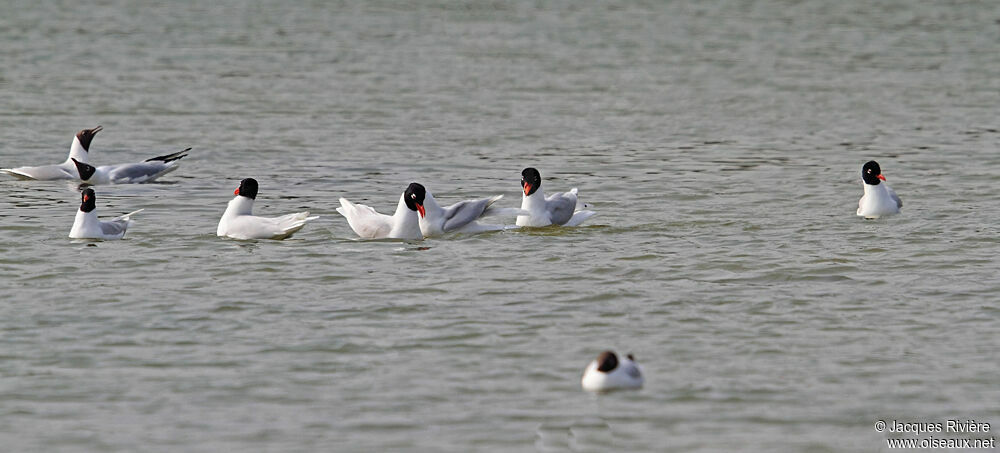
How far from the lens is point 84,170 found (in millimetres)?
23625

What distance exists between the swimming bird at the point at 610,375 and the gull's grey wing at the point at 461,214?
7.32 metres

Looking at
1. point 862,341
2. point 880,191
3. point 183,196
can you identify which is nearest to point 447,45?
point 183,196

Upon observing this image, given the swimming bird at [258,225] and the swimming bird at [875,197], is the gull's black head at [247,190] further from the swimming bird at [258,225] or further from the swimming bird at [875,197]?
the swimming bird at [875,197]

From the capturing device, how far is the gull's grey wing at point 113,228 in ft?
61.4

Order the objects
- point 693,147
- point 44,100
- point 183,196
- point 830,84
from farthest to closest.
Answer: point 830,84
point 44,100
point 693,147
point 183,196

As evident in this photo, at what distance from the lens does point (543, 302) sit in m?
15.3

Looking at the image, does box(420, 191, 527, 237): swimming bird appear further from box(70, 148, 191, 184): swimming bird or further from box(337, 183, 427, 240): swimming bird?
box(70, 148, 191, 184): swimming bird

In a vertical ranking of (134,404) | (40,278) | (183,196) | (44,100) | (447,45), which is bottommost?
(134,404)

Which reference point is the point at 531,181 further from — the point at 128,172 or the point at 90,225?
the point at 128,172

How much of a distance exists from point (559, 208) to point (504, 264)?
8.98 ft

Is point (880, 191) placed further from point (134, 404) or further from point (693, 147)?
point (134, 404)

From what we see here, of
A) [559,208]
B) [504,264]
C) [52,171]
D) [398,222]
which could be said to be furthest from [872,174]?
[52,171]

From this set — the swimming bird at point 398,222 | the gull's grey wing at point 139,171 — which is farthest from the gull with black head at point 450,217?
the gull's grey wing at point 139,171

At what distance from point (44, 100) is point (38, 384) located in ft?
71.5
